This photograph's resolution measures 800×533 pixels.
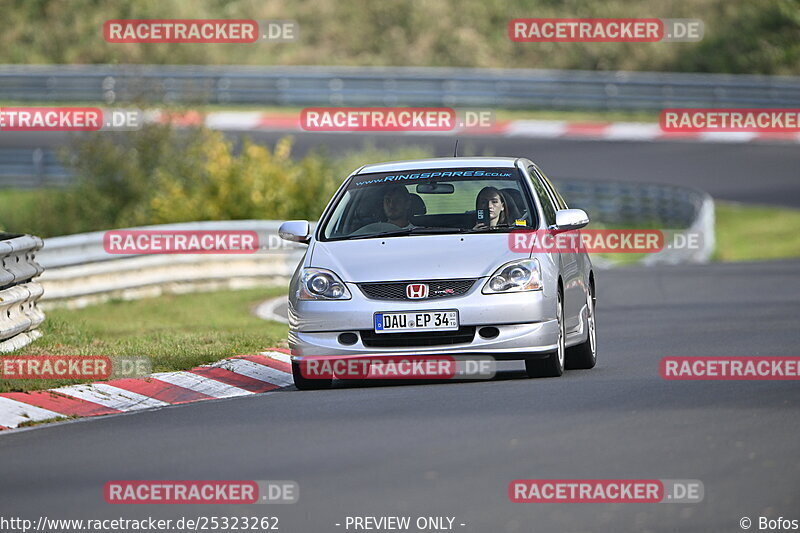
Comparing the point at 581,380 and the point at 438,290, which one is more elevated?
the point at 438,290

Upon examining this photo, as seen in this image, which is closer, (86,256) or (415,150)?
(86,256)

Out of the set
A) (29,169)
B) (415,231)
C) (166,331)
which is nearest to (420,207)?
(415,231)

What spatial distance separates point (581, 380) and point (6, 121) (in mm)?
28990

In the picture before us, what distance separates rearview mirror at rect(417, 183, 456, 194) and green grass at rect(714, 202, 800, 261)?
1635 centimetres

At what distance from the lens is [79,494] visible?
7699 mm

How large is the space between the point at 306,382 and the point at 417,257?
1.20 m

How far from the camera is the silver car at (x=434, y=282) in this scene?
1097 cm

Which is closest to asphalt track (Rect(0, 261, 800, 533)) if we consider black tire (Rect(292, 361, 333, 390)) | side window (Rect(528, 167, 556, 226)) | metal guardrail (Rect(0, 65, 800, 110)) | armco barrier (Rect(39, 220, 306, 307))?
black tire (Rect(292, 361, 333, 390))

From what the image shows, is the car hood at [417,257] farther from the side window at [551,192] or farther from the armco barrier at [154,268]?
the armco barrier at [154,268]

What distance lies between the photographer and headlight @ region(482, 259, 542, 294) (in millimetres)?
11067

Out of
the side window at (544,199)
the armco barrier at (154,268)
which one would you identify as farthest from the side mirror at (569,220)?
the armco barrier at (154,268)

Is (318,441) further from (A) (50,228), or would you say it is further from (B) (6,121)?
(B) (6,121)

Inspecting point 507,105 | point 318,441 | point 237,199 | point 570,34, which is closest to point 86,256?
point 237,199

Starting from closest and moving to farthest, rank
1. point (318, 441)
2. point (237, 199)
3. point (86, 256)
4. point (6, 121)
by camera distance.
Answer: point (318, 441) < point (86, 256) < point (237, 199) < point (6, 121)
